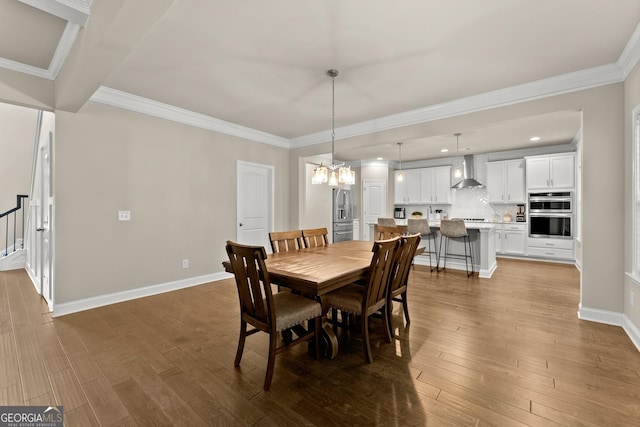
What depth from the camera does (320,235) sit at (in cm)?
363

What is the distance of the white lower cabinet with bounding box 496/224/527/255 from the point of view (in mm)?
6414

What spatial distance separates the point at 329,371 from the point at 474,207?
6.66 meters

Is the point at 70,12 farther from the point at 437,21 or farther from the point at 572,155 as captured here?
the point at 572,155

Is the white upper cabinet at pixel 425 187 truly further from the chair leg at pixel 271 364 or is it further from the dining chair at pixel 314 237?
the chair leg at pixel 271 364

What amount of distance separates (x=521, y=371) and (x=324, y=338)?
144cm

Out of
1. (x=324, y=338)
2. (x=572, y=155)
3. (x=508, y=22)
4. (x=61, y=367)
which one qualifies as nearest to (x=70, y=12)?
(x=61, y=367)

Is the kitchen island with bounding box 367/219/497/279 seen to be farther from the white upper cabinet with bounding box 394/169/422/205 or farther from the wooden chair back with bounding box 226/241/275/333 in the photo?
the wooden chair back with bounding box 226/241/275/333

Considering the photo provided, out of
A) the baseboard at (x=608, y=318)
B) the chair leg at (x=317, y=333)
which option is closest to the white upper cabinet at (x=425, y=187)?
the baseboard at (x=608, y=318)

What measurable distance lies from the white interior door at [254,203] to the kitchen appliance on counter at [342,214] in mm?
2241

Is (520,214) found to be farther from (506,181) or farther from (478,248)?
(478,248)

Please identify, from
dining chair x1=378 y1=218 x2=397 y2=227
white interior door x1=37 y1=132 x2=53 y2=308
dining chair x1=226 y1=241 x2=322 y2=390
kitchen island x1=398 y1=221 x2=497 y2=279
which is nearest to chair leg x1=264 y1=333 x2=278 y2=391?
dining chair x1=226 y1=241 x2=322 y2=390

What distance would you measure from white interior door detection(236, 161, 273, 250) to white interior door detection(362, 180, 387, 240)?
3.40 m

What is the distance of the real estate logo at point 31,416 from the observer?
1.60 m

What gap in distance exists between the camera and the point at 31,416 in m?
1.65
